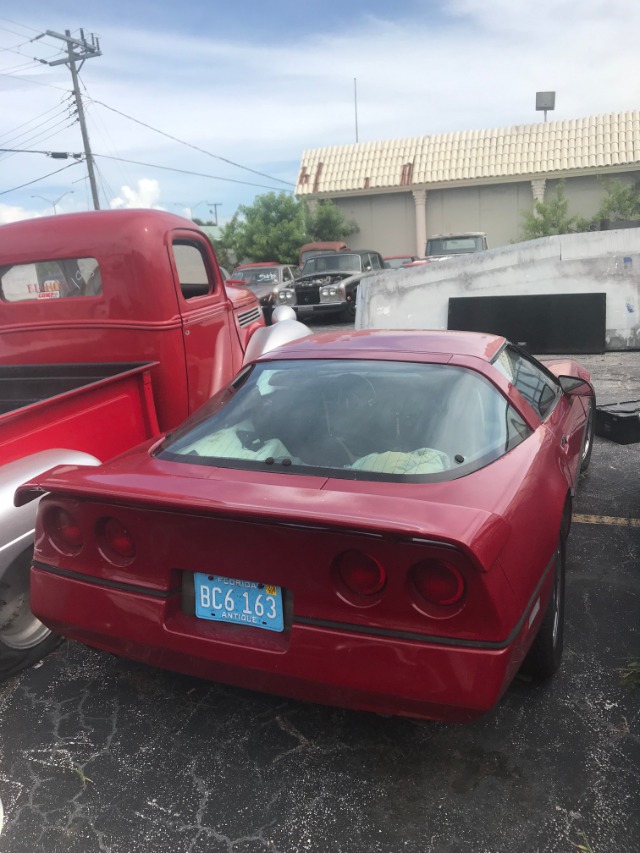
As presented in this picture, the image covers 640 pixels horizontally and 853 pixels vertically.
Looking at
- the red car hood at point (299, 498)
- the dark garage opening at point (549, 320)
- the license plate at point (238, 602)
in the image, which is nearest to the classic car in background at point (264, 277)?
the dark garage opening at point (549, 320)

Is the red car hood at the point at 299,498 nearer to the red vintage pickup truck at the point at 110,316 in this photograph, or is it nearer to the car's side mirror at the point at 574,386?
the red vintage pickup truck at the point at 110,316

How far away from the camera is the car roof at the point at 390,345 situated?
3168mm

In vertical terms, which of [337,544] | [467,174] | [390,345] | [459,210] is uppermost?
[467,174]

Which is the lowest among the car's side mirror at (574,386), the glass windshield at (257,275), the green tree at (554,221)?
the car's side mirror at (574,386)

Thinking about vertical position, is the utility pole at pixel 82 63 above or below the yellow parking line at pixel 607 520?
above

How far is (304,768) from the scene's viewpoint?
2.47 m

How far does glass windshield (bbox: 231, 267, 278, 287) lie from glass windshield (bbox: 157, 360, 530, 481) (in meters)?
14.5

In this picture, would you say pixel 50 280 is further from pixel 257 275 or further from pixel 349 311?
pixel 257 275

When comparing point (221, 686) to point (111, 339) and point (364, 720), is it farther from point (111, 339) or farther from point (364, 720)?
point (111, 339)

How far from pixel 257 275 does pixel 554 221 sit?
38.4 ft

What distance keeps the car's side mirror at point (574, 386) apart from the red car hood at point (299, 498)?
1.89 metres

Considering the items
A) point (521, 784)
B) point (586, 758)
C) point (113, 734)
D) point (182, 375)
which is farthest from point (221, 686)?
point (182, 375)

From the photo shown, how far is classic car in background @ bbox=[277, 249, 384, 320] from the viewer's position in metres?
14.8

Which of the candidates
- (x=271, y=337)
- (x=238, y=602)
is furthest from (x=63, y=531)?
(x=271, y=337)
